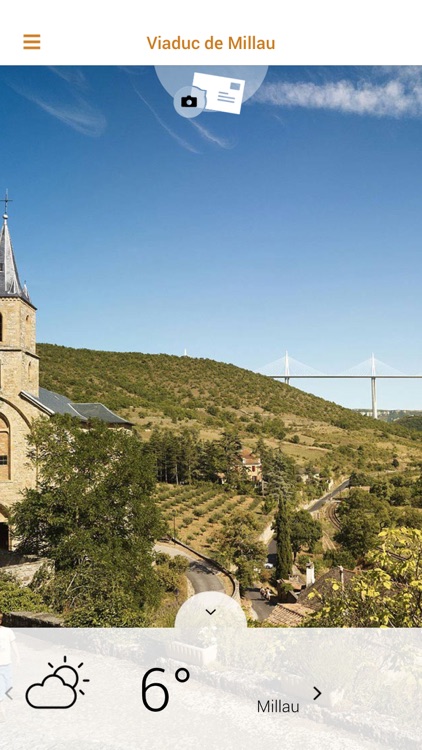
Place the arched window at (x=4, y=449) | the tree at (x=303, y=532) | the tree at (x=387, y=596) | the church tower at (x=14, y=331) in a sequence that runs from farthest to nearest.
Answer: the tree at (x=303, y=532), the church tower at (x=14, y=331), the arched window at (x=4, y=449), the tree at (x=387, y=596)

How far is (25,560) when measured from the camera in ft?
32.8

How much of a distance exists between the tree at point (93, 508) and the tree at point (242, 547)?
9.69 meters

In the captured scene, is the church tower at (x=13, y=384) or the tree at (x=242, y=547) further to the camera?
the tree at (x=242, y=547)

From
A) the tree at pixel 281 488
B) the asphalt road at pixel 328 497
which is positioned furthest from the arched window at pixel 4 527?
the asphalt road at pixel 328 497

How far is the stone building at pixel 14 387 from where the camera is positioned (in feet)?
42.7

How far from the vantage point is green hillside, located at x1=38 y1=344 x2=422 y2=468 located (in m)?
47.6

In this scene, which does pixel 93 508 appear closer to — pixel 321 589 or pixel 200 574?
pixel 321 589

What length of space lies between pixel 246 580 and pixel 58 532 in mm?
10977

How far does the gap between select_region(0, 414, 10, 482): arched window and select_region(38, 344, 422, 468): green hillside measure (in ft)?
87.4

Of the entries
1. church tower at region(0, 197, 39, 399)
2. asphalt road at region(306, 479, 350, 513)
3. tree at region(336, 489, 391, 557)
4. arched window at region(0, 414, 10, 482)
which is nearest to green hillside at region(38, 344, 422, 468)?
asphalt road at region(306, 479, 350, 513)

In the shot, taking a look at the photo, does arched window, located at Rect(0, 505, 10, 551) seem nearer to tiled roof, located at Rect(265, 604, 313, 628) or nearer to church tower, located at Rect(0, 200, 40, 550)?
church tower, located at Rect(0, 200, 40, 550)

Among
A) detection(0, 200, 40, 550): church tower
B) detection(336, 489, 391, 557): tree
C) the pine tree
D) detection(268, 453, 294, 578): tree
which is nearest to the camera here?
detection(0, 200, 40, 550): church tower

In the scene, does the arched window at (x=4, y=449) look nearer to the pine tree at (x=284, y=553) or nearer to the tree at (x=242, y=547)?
the tree at (x=242, y=547)

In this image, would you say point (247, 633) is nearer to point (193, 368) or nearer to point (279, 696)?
point (279, 696)
